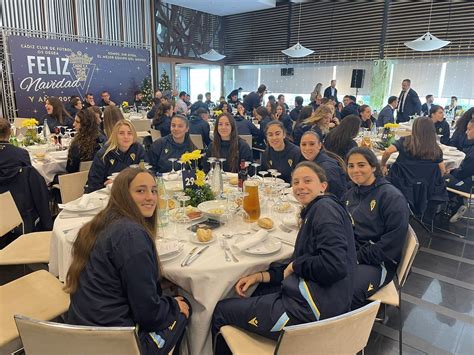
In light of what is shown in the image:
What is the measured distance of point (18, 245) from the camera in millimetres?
2582

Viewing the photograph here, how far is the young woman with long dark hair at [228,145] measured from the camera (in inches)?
153

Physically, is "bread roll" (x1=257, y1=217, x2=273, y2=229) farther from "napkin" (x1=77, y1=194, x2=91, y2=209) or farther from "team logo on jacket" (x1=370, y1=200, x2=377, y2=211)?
"napkin" (x1=77, y1=194, x2=91, y2=209)

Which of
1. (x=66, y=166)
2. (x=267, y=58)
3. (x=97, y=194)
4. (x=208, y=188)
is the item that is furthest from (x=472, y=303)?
(x=267, y=58)

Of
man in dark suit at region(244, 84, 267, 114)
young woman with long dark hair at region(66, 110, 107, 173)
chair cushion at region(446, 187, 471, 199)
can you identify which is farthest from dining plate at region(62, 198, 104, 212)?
man in dark suit at region(244, 84, 267, 114)

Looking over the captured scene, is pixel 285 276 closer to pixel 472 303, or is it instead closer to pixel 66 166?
pixel 472 303

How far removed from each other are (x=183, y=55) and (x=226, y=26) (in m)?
2.52

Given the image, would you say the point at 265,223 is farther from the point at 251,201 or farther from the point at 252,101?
the point at 252,101

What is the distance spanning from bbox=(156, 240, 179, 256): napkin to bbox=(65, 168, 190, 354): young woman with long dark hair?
221 mm

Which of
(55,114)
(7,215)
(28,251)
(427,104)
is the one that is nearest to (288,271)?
(28,251)

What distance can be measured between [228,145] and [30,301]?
8.08 ft

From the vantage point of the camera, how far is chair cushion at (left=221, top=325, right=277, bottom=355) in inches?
63.3

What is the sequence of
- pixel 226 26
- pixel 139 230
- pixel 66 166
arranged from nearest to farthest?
pixel 139 230 < pixel 66 166 < pixel 226 26

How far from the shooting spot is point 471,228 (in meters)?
4.40

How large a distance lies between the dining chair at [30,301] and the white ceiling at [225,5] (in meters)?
11.1
